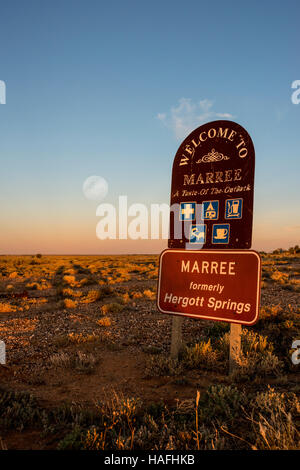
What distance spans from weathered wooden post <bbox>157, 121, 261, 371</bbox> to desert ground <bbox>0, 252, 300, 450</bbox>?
0.71 metres

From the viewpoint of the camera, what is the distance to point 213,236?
5.32 meters

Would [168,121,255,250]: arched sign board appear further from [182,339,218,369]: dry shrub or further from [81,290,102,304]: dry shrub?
[81,290,102,304]: dry shrub

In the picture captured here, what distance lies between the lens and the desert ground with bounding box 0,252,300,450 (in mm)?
3105

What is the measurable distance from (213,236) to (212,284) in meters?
0.91

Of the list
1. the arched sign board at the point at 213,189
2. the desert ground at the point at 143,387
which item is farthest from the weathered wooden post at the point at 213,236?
the desert ground at the point at 143,387

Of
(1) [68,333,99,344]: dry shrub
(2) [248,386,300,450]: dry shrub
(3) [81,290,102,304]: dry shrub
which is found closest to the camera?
(2) [248,386,300,450]: dry shrub

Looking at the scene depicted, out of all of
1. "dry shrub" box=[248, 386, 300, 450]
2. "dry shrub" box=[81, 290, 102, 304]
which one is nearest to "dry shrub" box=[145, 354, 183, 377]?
"dry shrub" box=[248, 386, 300, 450]

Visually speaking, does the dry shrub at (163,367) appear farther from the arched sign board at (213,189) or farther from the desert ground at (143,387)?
the arched sign board at (213,189)

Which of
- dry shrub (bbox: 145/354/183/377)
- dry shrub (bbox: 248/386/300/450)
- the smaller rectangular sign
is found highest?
the smaller rectangular sign

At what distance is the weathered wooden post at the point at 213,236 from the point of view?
4906mm

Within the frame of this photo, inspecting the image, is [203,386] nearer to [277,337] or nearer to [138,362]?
[138,362]

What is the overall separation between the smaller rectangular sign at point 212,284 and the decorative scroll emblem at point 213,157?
136 cm
